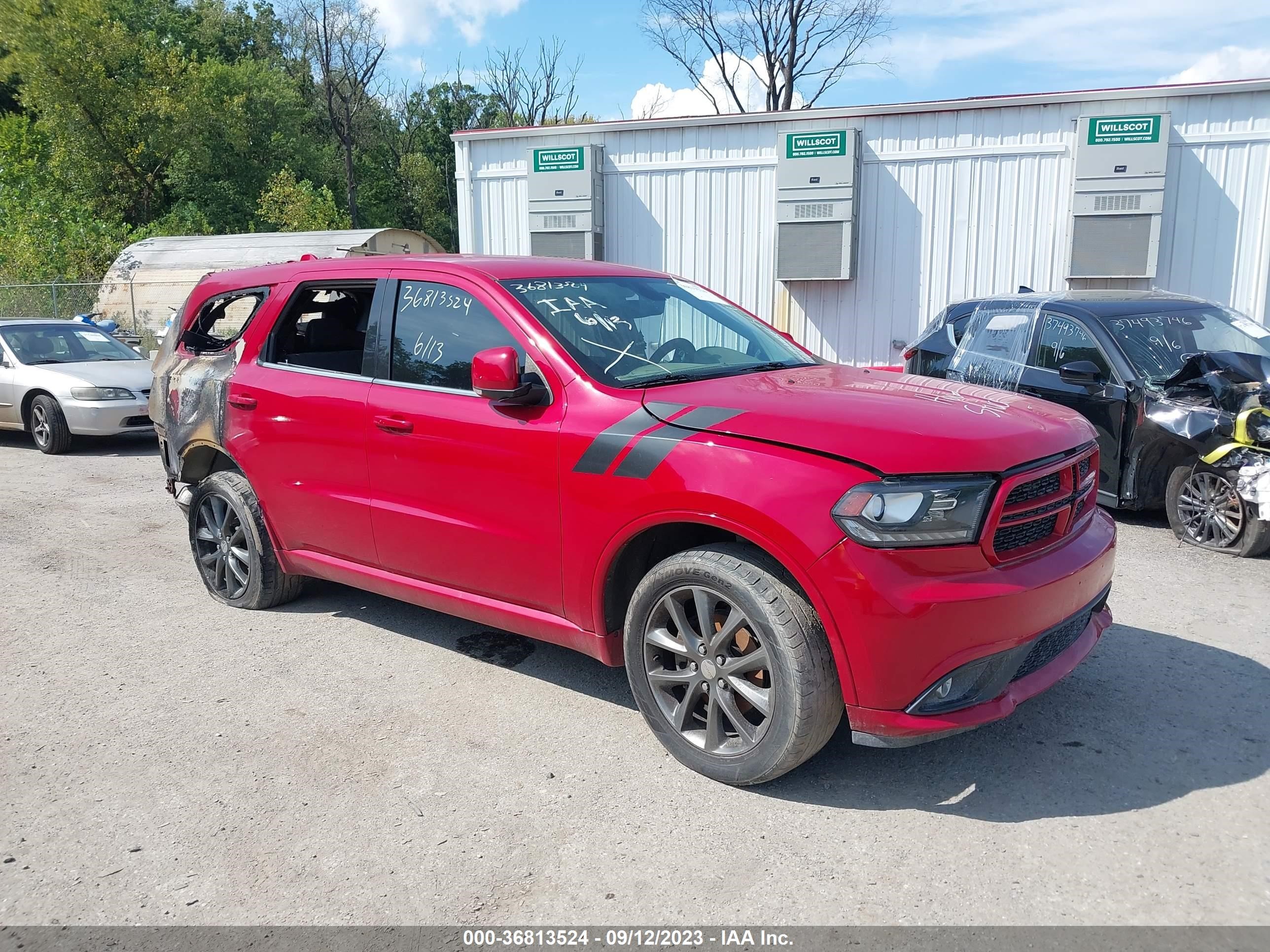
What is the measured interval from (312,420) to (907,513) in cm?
284

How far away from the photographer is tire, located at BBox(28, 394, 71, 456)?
10.8 m

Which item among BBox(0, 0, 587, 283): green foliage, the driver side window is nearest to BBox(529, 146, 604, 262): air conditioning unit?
the driver side window

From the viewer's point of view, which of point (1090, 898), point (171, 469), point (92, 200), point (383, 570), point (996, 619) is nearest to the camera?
point (1090, 898)

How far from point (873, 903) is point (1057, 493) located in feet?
4.85

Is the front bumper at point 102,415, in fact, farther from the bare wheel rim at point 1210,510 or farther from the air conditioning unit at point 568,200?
the bare wheel rim at point 1210,510

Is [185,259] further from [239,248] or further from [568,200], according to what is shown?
[568,200]

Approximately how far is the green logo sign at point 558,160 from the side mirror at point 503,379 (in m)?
10.7

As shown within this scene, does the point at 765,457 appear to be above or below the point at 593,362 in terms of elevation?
below

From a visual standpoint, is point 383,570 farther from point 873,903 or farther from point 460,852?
point 873,903

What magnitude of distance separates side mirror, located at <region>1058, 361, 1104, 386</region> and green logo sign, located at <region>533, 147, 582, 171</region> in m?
8.62

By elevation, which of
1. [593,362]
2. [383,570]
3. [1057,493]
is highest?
[593,362]

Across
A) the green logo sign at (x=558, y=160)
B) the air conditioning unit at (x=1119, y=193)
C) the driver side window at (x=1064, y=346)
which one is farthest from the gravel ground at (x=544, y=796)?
the green logo sign at (x=558, y=160)

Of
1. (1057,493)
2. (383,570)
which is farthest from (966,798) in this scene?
(383,570)

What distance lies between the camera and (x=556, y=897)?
2.77 m
